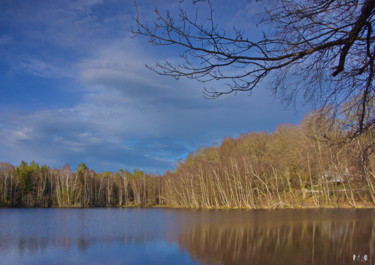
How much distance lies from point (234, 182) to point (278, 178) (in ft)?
24.0

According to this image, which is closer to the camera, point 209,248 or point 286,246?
point 286,246

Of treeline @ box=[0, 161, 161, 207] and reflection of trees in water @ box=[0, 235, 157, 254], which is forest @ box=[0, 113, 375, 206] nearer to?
treeline @ box=[0, 161, 161, 207]

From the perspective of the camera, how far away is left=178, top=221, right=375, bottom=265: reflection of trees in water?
12.8 m

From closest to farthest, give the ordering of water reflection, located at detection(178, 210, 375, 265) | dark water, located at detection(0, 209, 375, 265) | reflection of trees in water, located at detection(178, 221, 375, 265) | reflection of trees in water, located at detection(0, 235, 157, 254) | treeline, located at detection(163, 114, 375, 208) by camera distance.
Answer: water reflection, located at detection(178, 210, 375, 265), reflection of trees in water, located at detection(178, 221, 375, 265), dark water, located at detection(0, 209, 375, 265), reflection of trees in water, located at detection(0, 235, 157, 254), treeline, located at detection(163, 114, 375, 208)

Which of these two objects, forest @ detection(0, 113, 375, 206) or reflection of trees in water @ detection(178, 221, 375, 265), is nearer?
reflection of trees in water @ detection(178, 221, 375, 265)

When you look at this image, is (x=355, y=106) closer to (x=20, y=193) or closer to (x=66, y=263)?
(x=66, y=263)

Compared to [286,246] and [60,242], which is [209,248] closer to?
[286,246]

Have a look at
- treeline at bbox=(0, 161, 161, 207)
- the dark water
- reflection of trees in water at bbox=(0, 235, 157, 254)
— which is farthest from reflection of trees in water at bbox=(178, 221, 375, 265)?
treeline at bbox=(0, 161, 161, 207)

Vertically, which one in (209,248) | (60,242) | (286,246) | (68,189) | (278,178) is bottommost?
(60,242)

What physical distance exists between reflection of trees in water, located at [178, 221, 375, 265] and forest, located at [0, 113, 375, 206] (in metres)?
8.86

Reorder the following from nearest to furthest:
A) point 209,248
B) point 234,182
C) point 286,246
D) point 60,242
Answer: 1. point 286,246
2. point 209,248
3. point 60,242
4. point 234,182

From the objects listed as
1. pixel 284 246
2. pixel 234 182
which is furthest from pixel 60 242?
pixel 234 182

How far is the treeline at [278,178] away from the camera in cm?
4219

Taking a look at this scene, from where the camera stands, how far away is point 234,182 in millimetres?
52688
